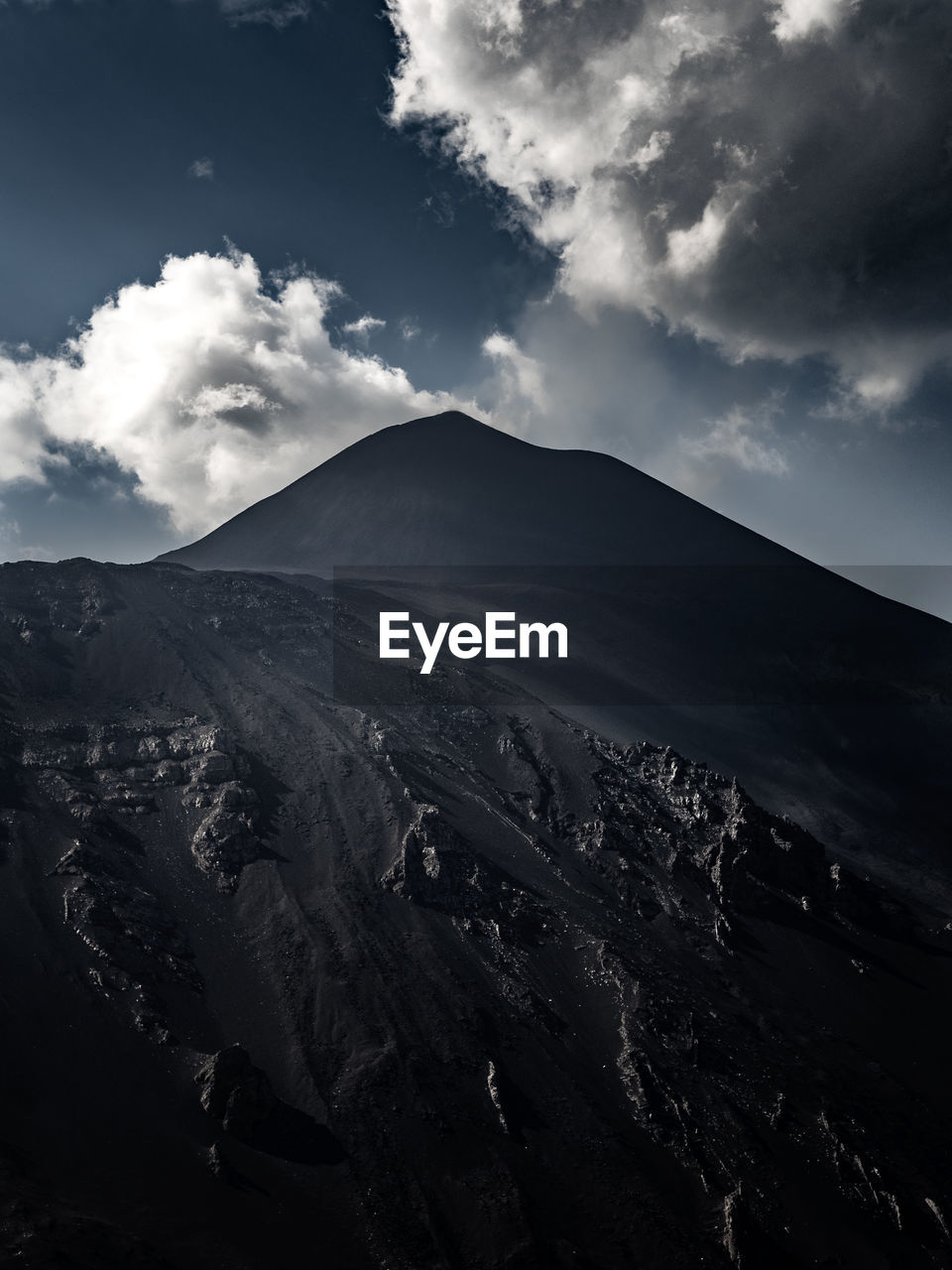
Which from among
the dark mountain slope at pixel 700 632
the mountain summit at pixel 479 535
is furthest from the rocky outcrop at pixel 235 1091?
the mountain summit at pixel 479 535

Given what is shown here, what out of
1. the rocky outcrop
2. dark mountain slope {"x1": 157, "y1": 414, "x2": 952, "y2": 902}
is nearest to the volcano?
the rocky outcrop

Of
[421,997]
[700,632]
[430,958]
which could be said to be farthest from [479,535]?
[421,997]

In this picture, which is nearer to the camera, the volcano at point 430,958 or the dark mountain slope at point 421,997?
the dark mountain slope at point 421,997

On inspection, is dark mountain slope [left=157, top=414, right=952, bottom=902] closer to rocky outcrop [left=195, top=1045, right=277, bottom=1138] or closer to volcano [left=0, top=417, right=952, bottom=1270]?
volcano [left=0, top=417, right=952, bottom=1270]

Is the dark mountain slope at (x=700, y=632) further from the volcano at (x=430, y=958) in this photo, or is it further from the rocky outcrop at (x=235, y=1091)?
the rocky outcrop at (x=235, y=1091)

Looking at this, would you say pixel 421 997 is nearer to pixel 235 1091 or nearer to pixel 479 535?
pixel 235 1091

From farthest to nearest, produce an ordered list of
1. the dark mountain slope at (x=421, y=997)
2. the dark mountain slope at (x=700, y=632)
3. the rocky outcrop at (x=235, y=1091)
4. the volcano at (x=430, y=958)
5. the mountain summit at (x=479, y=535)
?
the mountain summit at (x=479, y=535) < the dark mountain slope at (x=700, y=632) < the rocky outcrop at (x=235, y=1091) < the volcano at (x=430, y=958) < the dark mountain slope at (x=421, y=997)
